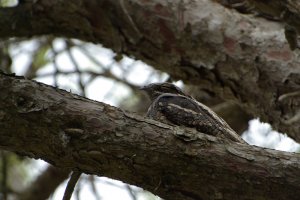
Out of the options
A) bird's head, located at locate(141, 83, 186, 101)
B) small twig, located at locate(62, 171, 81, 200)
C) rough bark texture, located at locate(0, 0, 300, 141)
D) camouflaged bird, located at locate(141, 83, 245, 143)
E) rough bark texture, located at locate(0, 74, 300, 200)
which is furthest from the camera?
bird's head, located at locate(141, 83, 186, 101)

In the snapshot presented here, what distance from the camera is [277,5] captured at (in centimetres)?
298

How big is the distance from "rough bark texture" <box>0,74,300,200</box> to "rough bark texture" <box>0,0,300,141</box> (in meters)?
1.65

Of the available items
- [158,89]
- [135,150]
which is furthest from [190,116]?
[158,89]

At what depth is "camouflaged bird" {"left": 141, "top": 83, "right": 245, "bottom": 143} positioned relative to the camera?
414cm

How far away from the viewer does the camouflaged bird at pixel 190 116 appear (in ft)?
13.6

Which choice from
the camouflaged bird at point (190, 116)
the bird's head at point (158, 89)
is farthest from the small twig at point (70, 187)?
the bird's head at point (158, 89)

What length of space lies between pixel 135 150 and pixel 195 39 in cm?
233

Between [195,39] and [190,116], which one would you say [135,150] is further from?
[195,39]

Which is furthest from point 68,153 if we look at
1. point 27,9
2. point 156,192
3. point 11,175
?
point 11,175

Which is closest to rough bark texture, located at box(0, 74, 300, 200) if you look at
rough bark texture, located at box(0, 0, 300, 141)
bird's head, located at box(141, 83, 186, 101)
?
rough bark texture, located at box(0, 0, 300, 141)

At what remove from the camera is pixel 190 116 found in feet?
13.9

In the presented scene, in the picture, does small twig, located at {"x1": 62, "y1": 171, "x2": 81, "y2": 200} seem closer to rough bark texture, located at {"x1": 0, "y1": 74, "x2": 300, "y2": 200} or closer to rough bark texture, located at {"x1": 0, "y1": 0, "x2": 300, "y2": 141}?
rough bark texture, located at {"x1": 0, "y1": 74, "x2": 300, "y2": 200}

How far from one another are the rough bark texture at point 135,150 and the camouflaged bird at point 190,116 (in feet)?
2.66

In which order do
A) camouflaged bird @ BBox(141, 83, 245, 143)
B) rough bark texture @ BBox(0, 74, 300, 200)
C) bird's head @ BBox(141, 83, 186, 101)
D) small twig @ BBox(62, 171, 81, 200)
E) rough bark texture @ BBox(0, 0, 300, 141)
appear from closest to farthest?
rough bark texture @ BBox(0, 74, 300, 200)
small twig @ BBox(62, 171, 81, 200)
camouflaged bird @ BBox(141, 83, 245, 143)
rough bark texture @ BBox(0, 0, 300, 141)
bird's head @ BBox(141, 83, 186, 101)
